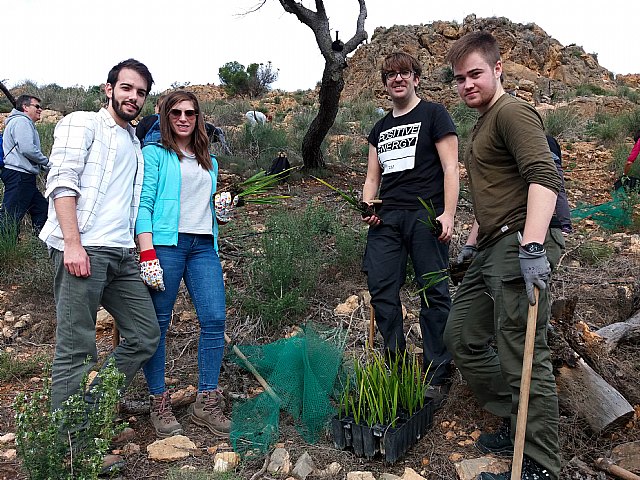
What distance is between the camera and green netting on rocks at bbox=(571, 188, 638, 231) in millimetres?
6516

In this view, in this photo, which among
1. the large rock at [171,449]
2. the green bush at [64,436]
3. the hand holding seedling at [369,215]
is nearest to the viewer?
the green bush at [64,436]

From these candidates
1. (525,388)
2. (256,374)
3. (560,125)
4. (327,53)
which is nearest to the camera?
(525,388)

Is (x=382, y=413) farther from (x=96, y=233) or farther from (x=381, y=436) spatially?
(x=96, y=233)

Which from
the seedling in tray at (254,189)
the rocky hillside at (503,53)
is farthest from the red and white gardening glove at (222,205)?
the rocky hillside at (503,53)

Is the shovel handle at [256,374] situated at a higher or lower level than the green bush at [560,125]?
lower

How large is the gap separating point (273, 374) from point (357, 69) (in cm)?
2575

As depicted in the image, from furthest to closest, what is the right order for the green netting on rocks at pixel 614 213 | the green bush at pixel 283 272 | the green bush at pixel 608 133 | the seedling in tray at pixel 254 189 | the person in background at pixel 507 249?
1. the green bush at pixel 608 133
2. the green netting on rocks at pixel 614 213
3. the green bush at pixel 283 272
4. the seedling in tray at pixel 254 189
5. the person in background at pixel 507 249

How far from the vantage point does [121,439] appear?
313cm

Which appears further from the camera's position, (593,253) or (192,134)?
(593,253)

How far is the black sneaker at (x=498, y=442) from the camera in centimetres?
284

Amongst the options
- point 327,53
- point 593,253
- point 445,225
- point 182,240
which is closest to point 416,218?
point 445,225

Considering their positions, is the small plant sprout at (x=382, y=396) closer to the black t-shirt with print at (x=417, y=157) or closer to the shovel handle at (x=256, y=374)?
the shovel handle at (x=256, y=374)

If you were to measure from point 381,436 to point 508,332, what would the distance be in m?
0.83

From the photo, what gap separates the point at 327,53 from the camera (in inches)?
311
